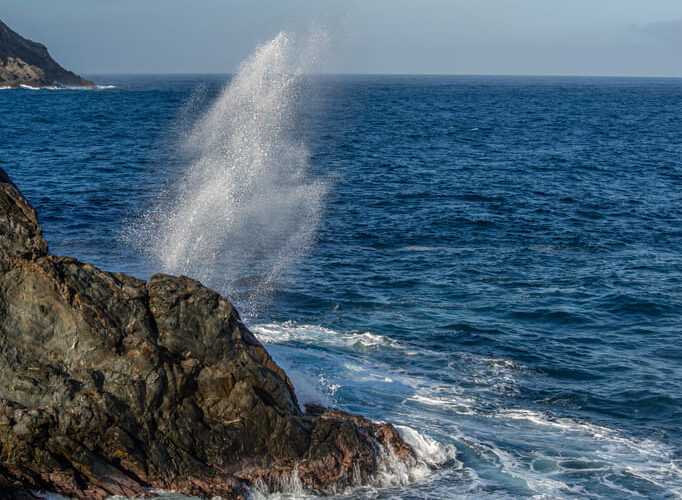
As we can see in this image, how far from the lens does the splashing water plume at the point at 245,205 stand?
2688cm

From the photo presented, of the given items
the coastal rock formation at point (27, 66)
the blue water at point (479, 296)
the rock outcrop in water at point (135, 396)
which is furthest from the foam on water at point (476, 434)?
the coastal rock formation at point (27, 66)

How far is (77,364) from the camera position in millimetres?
12086

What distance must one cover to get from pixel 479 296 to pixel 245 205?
50.1ft

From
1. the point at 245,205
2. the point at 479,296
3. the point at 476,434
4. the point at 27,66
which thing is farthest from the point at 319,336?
the point at 27,66

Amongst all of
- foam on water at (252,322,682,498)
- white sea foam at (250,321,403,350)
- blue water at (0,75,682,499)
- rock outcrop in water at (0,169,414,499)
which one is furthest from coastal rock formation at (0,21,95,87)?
rock outcrop in water at (0,169,414,499)

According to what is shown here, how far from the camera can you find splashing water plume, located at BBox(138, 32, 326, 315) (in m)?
26.9

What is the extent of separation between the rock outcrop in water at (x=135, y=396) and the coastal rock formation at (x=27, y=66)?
139707 mm

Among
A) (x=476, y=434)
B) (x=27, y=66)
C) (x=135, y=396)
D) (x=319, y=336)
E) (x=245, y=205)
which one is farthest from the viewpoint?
(x=27, y=66)

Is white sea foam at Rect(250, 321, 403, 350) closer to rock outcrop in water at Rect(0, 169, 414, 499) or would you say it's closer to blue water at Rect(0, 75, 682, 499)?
blue water at Rect(0, 75, 682, 499)

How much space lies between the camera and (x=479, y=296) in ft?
81.6

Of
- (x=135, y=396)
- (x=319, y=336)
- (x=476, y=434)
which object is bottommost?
(x=476, y=434)

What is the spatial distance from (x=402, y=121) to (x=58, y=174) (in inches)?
1947

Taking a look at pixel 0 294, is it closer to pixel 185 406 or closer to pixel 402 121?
pixel 185 406

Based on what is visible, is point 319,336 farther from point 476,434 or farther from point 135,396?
point 135,396
